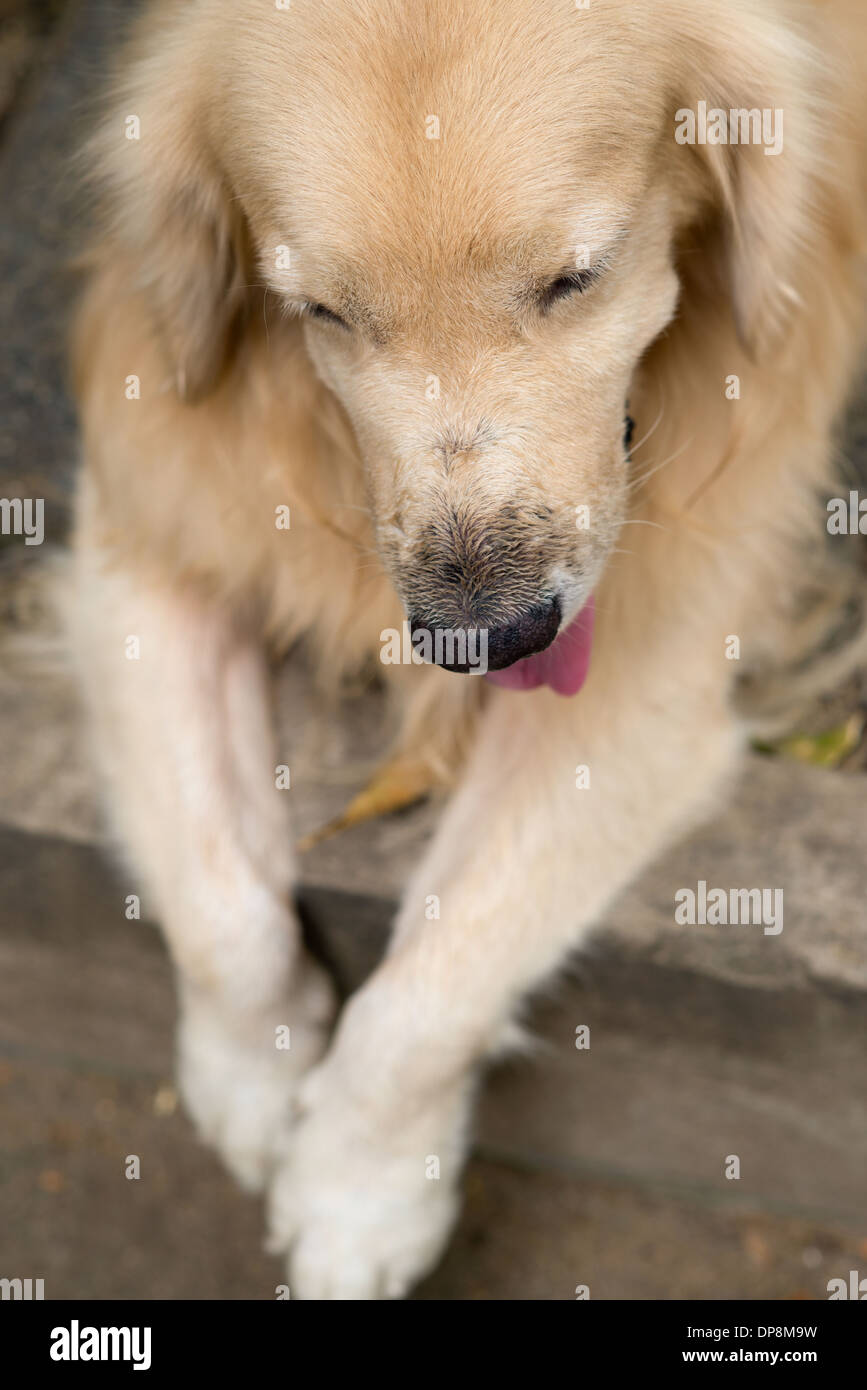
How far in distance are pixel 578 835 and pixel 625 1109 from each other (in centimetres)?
79

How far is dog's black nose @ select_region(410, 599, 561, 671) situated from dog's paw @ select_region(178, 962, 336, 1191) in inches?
41.3

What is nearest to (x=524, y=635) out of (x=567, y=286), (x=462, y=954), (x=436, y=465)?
(x=436, y=465)

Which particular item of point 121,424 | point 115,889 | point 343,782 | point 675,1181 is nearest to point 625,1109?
point 675,1181

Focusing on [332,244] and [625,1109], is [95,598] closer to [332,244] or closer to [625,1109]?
[332,244]

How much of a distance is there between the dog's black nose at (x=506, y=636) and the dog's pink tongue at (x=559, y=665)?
353 millimetres

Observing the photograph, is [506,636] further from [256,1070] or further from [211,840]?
[256,1070]

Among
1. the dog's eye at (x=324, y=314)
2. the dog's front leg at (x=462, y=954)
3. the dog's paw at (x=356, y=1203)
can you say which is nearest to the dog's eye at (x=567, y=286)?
the dog's eye at (x=324, y=314)

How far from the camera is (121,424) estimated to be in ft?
7.56

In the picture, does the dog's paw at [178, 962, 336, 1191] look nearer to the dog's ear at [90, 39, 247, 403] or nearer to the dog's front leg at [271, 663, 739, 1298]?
the dog's front leg at [271, 663, 739, 1298]

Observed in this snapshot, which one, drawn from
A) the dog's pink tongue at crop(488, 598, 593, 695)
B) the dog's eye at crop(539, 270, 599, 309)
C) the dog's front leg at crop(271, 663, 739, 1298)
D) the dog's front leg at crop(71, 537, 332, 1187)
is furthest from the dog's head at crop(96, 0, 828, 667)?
the dog's front leg at crop(71, 537, 332, 1187)

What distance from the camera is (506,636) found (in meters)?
1.64

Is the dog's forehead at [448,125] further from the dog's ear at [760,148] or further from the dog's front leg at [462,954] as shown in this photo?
the dog's front leg at [462,954]

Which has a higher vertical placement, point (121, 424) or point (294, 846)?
point (121, 424)
